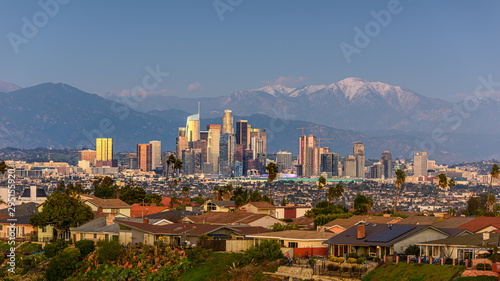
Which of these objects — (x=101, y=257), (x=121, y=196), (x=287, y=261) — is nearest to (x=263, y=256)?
(x=287, y=261)

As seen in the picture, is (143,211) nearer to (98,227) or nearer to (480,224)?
(98,227)

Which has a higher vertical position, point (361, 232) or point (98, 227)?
point (361, 232)

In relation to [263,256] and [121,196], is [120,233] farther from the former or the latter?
[121,196]

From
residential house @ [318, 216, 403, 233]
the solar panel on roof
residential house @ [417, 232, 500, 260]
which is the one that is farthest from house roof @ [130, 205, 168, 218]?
residential house @ [417, 232, 500, 260]

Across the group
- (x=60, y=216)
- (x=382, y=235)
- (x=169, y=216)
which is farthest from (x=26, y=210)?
(x=382, y=235)

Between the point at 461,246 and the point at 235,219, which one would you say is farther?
the point at 235,219
